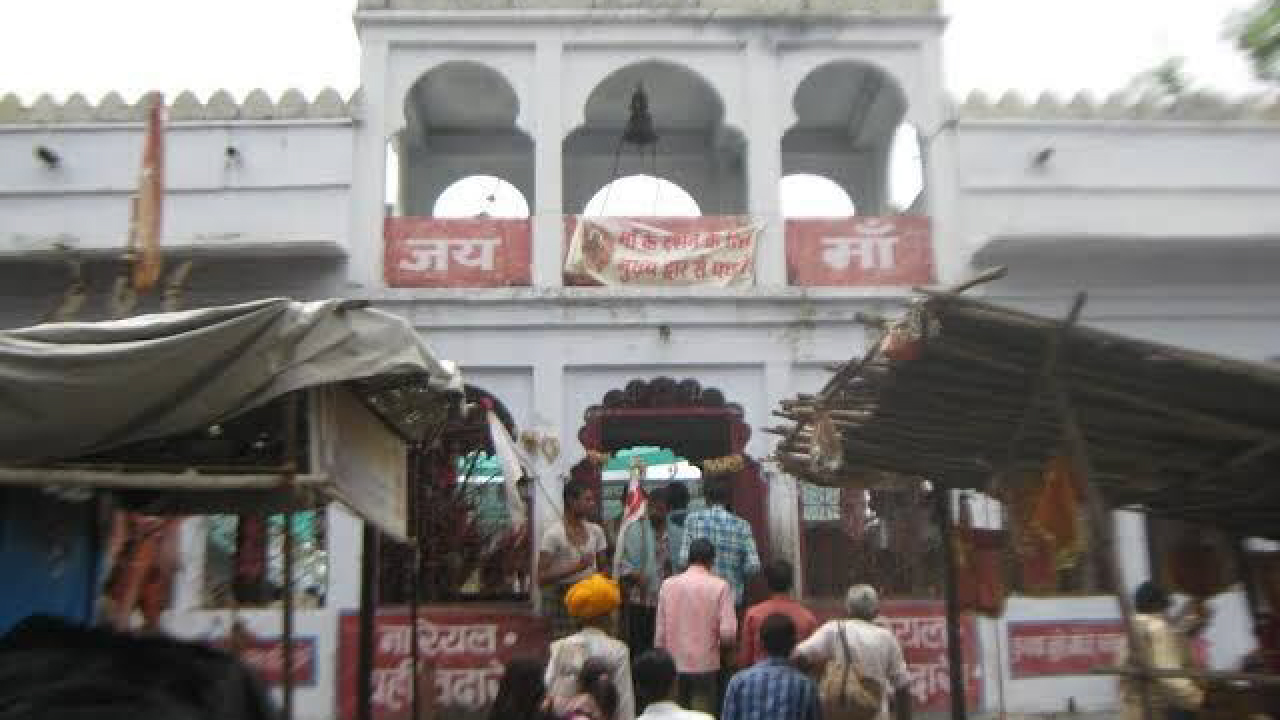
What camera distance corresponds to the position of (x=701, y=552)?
7074 millimetres

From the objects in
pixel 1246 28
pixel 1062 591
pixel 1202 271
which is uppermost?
pixel 1246 28

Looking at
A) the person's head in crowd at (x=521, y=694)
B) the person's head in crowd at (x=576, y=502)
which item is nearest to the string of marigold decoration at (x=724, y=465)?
the person's head in crowd at (x=576, y=502)

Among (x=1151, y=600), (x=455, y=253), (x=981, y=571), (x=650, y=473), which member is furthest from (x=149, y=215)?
(x=1151, y=600)

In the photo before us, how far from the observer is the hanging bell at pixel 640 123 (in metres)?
11.6

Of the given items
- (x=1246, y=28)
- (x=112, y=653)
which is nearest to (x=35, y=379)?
(x=112, y=653)

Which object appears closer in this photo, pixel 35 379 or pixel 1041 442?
pixel 35 379

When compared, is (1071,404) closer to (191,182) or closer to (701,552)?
(701,552)

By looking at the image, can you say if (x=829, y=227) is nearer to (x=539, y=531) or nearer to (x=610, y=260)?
(x=610, y=260)

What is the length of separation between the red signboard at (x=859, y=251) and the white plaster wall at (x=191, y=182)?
13.5ft

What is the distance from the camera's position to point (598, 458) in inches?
393

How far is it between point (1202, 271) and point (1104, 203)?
1.12 metres

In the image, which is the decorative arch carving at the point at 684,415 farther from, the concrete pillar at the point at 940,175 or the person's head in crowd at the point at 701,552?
the person's head in crowd at the point at 701,552

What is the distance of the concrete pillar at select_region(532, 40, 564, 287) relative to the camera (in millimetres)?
10391

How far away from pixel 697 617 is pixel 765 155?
5.14 m
